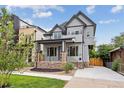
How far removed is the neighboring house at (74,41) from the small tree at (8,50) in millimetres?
15881

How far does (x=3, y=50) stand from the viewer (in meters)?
9.69

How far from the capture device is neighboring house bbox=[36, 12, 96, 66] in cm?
2655

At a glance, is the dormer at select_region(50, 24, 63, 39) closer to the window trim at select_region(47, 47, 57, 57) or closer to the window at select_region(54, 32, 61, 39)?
the window at select_region(54, 32, 61, 39)

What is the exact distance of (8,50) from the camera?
986cm

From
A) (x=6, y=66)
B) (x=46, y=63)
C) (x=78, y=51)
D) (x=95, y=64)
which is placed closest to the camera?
(x=6, y=66)

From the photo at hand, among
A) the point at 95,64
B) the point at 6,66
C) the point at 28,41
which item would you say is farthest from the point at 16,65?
the point at 95,64

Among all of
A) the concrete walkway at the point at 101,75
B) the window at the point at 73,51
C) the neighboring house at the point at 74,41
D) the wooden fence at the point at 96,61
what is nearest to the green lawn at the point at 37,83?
the concrete walkway at the point at 101,75

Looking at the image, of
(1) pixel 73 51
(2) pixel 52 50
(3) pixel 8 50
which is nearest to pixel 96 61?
(1) pixel 73 51

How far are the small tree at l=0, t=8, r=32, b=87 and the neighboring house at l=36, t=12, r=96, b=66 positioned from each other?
15.9 m

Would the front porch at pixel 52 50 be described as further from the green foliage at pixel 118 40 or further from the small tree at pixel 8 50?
the small tree at pixel 8 50

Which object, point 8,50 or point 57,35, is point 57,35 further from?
point 8,50
